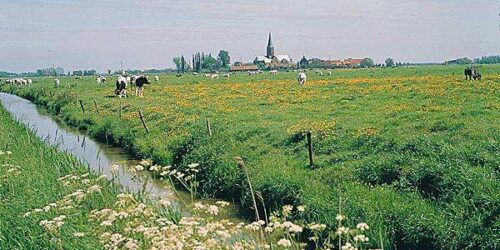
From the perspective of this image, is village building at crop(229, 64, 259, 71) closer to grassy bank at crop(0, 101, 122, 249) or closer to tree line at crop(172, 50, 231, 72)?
tree line at crop(172, 50, 231, 72)

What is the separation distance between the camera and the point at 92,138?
27.8 m

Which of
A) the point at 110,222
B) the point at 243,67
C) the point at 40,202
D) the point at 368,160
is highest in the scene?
the point at 110,222

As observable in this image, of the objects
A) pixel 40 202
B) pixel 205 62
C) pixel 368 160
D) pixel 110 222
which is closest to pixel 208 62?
pixel 205 62

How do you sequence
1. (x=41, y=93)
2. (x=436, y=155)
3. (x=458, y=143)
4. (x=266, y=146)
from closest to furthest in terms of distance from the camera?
(x=436, y=155) < (x=458, y=143) < (x=266, y=146) < (x=41, y=93)

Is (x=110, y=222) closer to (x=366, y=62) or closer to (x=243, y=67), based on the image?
(x=243, y=67)

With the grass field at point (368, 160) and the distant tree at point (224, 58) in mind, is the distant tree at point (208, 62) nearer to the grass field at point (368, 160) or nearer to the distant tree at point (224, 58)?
the distant tree at point (224, 58)

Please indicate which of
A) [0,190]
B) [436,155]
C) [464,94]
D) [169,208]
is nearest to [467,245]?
[436,155]

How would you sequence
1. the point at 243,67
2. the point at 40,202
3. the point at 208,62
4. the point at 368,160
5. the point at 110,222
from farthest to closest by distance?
the point at 208,62 < the point at 243,67 < the point at 368,160 < the point at 40,202 < the point at 110,222

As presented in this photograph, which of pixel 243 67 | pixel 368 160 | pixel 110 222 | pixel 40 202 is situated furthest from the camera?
pixel 243 67

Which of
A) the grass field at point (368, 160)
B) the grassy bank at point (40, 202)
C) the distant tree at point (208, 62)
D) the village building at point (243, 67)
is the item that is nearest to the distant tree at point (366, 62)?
the village building at point (243, 67)

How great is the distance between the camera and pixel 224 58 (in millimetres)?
190250

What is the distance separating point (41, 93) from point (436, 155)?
53.1m

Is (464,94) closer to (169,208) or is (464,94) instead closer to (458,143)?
(458,143)

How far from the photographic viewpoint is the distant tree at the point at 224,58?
18570cm
